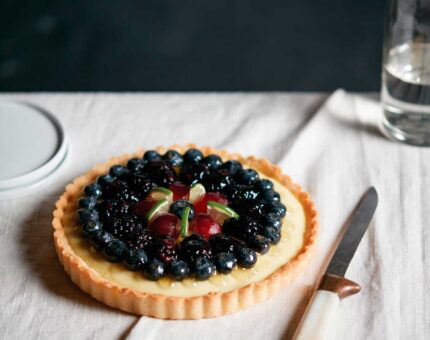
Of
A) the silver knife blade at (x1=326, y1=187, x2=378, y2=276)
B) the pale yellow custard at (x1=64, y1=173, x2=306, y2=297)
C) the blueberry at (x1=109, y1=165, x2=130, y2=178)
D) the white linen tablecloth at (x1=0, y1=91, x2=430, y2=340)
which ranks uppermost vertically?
the blueberry at (x1=109, y1=165, x2=130, y2=178)

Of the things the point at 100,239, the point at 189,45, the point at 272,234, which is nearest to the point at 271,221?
the point at 272,234

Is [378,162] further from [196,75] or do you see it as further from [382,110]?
[196,75]

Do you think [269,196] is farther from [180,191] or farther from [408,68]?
[408,68]

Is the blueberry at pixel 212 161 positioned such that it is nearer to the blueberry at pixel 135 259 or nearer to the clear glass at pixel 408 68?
the blueberry at pixel 135 259

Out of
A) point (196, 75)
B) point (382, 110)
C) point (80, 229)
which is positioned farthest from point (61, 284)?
point (196, 75)

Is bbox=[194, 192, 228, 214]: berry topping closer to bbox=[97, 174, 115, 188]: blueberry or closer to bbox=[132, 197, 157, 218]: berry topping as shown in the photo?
bbox=[132, 197, 157, 218]: berry topping

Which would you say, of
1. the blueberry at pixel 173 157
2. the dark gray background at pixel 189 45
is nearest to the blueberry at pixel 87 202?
the blueberry at pixel 173 157

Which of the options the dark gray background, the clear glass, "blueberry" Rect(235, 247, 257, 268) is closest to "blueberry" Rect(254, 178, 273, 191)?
"blueberry" Rect(235, 247, 257, 268)
